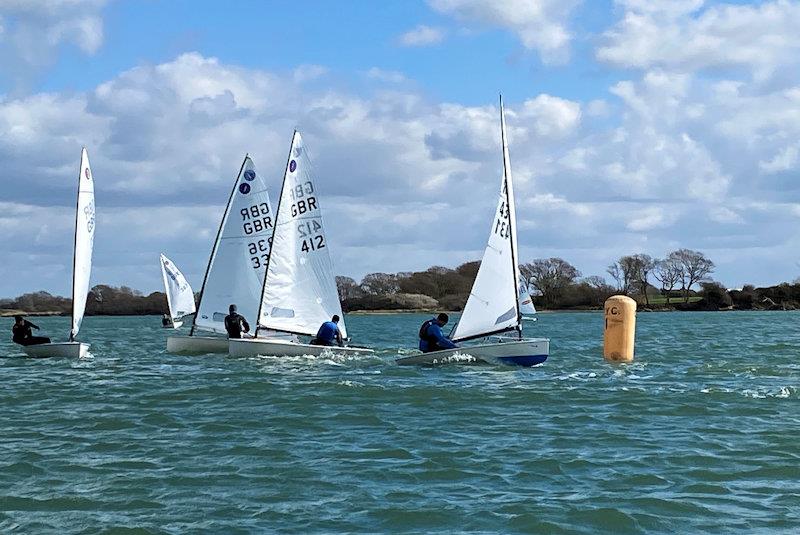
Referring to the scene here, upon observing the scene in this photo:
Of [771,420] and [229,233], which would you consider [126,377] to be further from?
[771,420]

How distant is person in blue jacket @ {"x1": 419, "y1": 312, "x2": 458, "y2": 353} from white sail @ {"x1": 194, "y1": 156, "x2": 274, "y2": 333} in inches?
304

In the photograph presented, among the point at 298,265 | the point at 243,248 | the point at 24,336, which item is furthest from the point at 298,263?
the point at 24,336

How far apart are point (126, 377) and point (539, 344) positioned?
8.98 metres

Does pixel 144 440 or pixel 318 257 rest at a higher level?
pixel 318 257

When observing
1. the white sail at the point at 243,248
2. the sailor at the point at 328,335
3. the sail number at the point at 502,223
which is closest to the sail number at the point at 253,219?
the white sail at the point at 243,248

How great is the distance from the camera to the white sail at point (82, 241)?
88.8ft

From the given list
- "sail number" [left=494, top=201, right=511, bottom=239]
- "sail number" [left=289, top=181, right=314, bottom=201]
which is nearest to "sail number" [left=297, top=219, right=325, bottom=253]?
"sail number" [left=289, top=181, right=314, bottom=201]

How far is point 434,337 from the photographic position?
25109 millimetres

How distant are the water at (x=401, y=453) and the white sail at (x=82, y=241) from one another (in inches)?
163

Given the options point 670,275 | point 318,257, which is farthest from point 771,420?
point 670,275

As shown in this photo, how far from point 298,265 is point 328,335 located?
110 inches

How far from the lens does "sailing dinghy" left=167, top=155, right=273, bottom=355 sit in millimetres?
31531

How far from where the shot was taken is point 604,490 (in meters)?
10.8

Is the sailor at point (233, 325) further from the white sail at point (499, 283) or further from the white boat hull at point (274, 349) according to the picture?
the white sail at point (499, 283)
